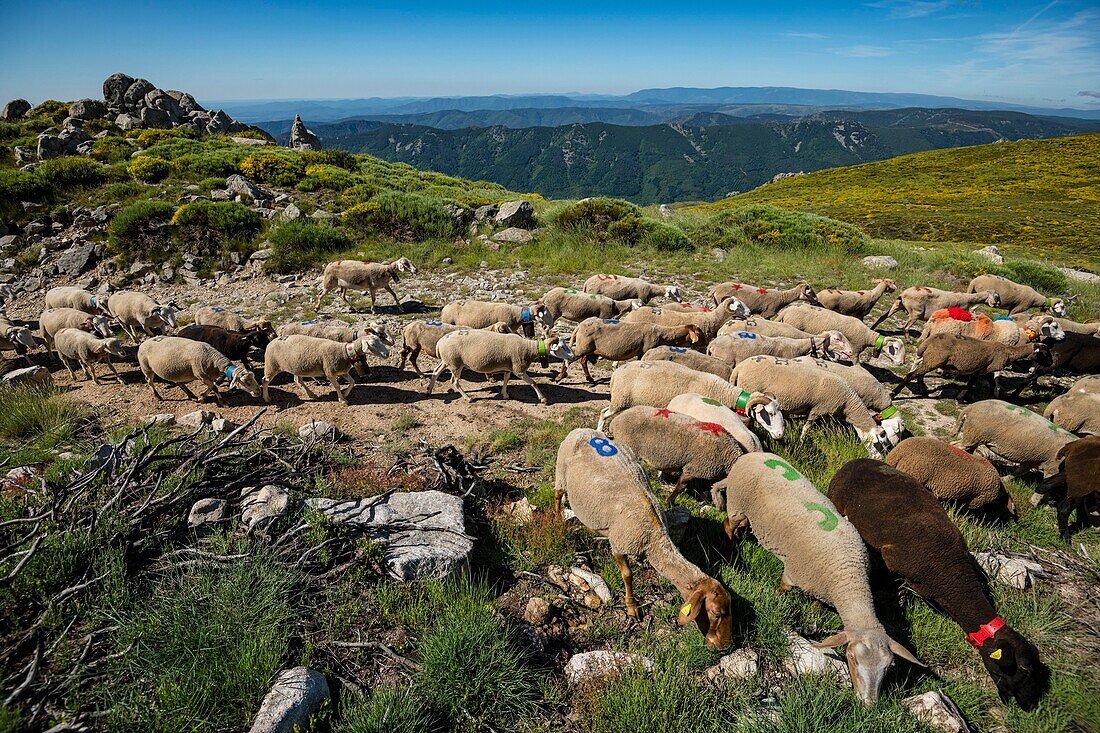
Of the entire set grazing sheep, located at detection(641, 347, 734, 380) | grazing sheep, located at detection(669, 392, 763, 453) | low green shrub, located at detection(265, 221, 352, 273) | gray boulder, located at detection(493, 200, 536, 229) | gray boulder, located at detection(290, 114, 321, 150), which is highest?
gray boulder, located at detection(290, 114, 321, 150)

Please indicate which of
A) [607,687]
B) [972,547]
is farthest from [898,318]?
[607,687]

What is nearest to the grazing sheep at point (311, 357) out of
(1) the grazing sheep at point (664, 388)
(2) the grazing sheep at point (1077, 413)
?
(1) the grazing sheep at point (664, 388)

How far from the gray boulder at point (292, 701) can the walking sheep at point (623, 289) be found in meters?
11.5

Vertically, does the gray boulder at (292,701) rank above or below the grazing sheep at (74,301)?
below

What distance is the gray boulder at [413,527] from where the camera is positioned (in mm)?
4961

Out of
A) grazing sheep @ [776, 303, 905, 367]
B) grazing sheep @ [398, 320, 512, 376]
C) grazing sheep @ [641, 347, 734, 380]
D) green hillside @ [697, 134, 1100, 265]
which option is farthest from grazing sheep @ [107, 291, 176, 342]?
green hillside @ [697, 134, 1100, 265]

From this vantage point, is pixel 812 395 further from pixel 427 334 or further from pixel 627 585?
pixel 427 334

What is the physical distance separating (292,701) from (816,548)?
16.4 ft

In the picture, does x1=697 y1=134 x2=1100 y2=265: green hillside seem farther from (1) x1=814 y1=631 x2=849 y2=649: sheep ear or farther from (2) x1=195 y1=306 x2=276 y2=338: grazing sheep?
(2) x1=195 y1=306 x2=276 y2=338: grazing sheep

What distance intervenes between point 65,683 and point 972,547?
9021mm

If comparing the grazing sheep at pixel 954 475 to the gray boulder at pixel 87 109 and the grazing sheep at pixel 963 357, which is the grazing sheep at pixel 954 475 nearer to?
the grazing sheep at pixel 963 357

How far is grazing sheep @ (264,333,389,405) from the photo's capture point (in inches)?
372

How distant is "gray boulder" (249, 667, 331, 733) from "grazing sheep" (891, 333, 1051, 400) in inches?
430

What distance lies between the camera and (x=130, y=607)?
4.18 meters
